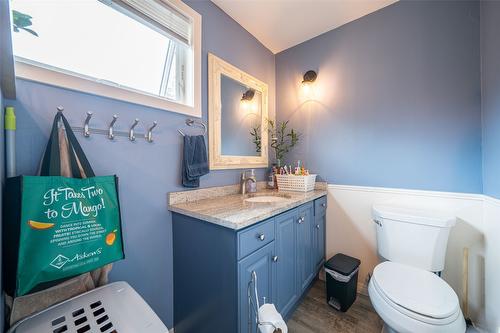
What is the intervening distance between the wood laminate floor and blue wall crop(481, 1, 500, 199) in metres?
1.16

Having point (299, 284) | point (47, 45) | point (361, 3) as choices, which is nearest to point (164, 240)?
point (299, 284)

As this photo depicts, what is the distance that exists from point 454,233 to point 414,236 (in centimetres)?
35

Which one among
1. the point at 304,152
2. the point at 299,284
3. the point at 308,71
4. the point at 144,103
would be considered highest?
the point at 308,71

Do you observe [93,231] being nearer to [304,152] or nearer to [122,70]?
[122,70]

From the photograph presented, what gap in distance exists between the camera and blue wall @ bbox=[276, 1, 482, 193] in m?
1.35

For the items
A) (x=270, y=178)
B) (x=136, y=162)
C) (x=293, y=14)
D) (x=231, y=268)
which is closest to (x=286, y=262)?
(x=231, y=268)

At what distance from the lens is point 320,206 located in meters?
1.81

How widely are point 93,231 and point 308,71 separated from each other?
219cm

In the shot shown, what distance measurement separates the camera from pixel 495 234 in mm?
1139

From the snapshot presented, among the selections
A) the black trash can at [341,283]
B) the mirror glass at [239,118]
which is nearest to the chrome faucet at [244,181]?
the mirror glass at [239,118]

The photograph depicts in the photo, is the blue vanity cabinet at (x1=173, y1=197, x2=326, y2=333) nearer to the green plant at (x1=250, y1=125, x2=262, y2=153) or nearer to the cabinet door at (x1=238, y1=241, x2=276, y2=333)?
the cabinet door at (x1=238, y1=241, x2=276, y2=333)

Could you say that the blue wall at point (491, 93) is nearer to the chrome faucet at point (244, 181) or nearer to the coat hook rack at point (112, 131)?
the chrome faucet at point (244, 181)

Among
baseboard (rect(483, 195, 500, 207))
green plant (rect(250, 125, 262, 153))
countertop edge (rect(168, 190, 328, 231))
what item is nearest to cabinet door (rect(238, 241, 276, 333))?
countertop edge (rect(168, 190, 328, 231))

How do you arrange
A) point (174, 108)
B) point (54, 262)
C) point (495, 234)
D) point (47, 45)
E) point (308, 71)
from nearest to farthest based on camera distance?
1. point (54, 262)
2. point (47, 45)
3. point (495, 234)
4. point (174, 108)
5. point (308, 71)
